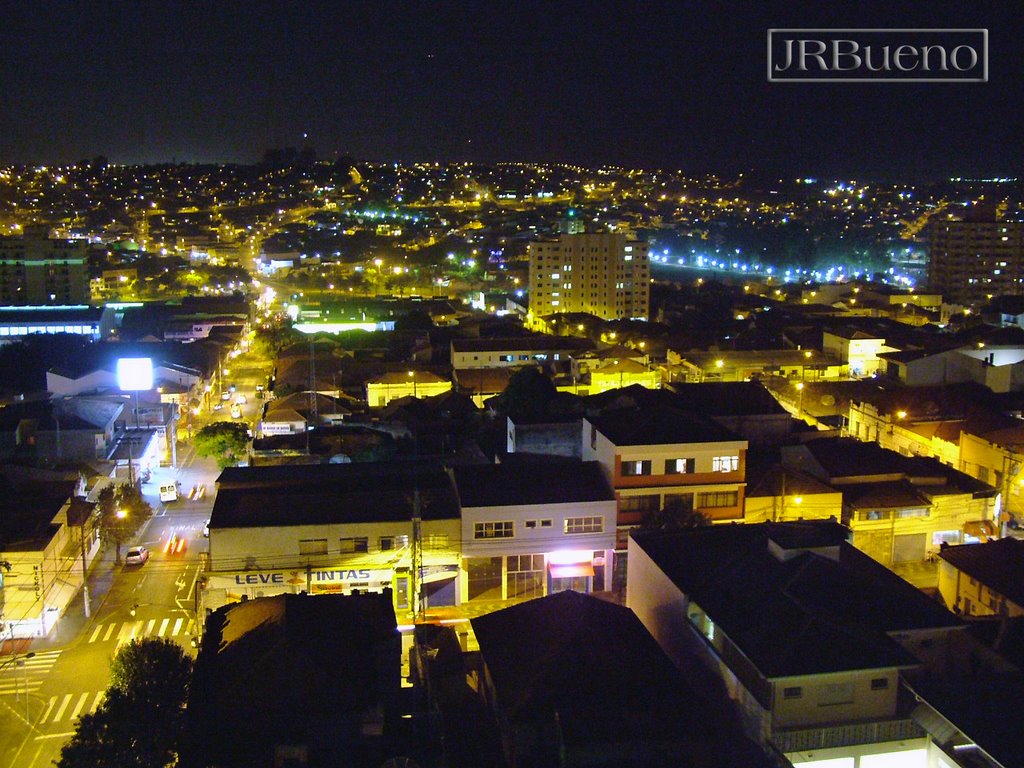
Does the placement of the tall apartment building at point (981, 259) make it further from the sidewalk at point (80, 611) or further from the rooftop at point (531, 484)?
the sidewalk at point (80, 611)

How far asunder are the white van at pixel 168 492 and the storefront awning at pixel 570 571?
5543 mm

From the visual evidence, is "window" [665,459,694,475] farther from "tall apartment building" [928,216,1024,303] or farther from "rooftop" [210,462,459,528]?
"tall apartment building" [928,216,1024,303]

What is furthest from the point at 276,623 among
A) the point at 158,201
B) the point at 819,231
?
the point at 158,201

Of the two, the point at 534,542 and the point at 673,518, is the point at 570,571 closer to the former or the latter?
the point at 534,542

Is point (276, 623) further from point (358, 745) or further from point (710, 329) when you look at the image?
point (710, 329)

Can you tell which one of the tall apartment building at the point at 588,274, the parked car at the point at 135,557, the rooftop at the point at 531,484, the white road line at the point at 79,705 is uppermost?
the tall apartment building at the point at 588,274

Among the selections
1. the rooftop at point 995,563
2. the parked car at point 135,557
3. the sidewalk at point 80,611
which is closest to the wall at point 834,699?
the rooftop at point 995,563

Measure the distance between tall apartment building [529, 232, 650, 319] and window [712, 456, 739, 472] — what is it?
860 inches

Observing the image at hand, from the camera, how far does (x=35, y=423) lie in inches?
Answer: 488

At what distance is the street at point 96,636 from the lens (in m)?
6.17

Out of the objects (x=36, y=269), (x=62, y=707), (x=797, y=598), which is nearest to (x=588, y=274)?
(x=36, y=269)

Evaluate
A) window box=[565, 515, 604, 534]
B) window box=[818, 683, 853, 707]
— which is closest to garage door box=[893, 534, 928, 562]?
window box=[565, 515, 604, 534]

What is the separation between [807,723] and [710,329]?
19.6 m

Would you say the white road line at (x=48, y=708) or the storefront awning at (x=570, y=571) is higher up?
the storefront awning at (x=570, y=571)
